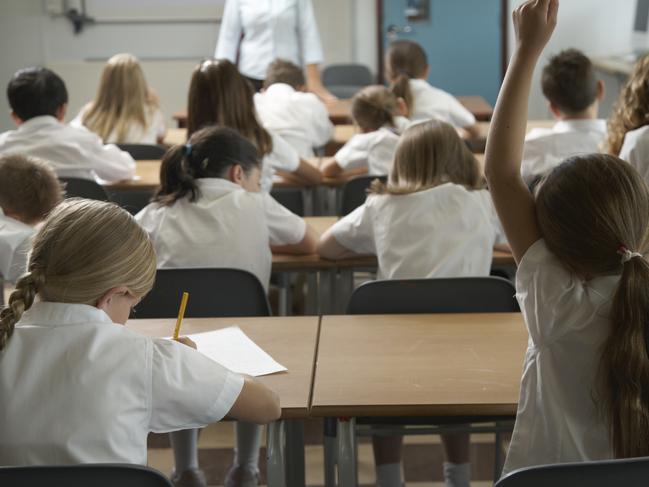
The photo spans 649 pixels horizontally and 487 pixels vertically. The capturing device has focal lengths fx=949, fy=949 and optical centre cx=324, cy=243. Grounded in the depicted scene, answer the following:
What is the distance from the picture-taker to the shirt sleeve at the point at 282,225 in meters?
2.96

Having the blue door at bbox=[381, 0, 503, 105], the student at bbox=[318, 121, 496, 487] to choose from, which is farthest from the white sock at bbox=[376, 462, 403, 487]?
the blue door at bbox=[381, 0, 503, 105]

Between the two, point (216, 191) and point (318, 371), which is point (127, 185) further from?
point (318, 371)

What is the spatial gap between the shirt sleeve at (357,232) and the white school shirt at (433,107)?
2254mm

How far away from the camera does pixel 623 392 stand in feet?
5.05

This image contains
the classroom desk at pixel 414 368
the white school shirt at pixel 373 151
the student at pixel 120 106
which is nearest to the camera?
the classroom desk at pixel 414 368

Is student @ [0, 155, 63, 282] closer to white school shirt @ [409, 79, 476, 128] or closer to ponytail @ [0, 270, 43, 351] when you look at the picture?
ponytail @ [0, 270, 43, 351]

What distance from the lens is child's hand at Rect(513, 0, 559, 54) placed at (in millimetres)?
1556

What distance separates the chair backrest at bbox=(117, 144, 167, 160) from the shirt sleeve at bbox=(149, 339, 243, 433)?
309 centimetres

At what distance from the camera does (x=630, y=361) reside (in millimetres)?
1528

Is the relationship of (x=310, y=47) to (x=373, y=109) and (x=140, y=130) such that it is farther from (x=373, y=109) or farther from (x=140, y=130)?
(x=373, y=109)

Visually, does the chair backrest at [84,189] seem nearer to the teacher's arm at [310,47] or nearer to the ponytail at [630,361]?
the ponytail at [630,361]

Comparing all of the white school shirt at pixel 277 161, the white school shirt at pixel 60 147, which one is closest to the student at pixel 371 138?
the white school shirt at pixel 277 161

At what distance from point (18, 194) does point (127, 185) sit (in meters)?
1.42

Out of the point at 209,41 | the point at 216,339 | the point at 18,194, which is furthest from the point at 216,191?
the point at 209,41
